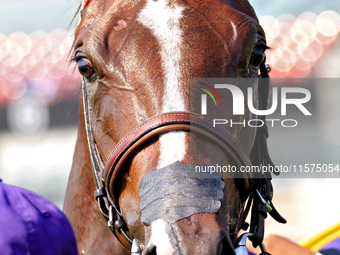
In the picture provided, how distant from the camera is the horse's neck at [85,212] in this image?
218cm

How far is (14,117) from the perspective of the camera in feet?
54.3

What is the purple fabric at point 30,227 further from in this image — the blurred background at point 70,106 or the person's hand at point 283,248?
the blurred background at point 70,106

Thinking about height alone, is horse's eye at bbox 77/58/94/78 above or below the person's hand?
above

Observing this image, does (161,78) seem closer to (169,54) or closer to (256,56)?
(169,54)

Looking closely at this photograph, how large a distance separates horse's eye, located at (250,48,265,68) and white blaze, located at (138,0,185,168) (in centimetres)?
46

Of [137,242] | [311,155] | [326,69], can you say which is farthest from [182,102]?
[326,69]

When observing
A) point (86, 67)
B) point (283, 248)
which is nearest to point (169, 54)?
point (86, 67)

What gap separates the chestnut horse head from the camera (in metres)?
1.41

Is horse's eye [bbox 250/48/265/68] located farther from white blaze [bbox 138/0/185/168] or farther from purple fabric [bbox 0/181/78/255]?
purple fabric [bbox 0/181/78/255]

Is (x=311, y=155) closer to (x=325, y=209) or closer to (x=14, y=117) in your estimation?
(x=325, y=209)

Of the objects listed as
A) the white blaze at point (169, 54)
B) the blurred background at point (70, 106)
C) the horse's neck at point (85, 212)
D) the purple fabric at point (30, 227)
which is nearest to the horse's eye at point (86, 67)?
the white blaze at point (169, 54)

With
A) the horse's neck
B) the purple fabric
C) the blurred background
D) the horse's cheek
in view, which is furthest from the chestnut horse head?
the blurred background

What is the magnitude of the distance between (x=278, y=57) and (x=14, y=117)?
485 inches

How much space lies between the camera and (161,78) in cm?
163
